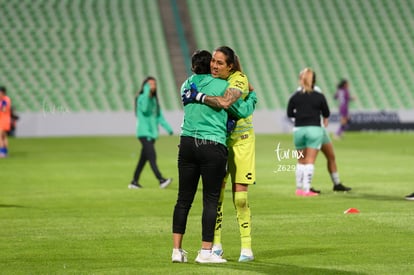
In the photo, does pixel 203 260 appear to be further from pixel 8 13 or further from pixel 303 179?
pixel 8 13

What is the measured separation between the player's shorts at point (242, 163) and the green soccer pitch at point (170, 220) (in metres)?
0.85

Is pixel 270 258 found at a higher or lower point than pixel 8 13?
lower

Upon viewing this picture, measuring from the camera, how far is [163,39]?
159ft

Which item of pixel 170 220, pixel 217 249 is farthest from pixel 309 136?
pixel 217 249

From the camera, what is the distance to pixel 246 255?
9906 mm

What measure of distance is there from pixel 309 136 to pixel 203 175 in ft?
25.5

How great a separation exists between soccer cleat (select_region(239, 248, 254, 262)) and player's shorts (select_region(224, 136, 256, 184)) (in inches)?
28.0

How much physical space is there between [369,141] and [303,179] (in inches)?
759

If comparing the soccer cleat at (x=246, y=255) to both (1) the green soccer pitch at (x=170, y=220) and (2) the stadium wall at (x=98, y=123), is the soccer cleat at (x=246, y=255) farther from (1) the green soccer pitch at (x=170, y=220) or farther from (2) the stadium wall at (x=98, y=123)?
(2) the stadium wall at (x=98, y=123)

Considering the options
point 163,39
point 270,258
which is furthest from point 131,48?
point 270,258

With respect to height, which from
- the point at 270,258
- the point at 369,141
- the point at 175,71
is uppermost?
the point at 175,71

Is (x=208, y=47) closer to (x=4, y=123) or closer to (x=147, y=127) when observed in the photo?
(x=4, y=123)

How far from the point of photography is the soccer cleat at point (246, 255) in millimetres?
9875

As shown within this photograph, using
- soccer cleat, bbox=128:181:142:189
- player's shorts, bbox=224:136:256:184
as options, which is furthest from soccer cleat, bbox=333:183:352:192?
player's shorts, bbox=224:136:256:184
